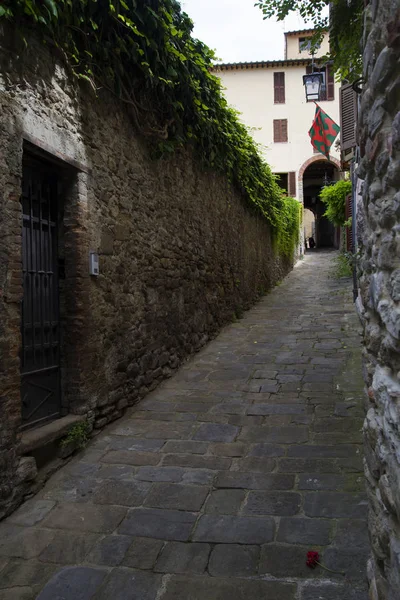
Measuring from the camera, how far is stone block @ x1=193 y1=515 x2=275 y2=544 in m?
2.71

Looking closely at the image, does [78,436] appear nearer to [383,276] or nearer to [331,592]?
[331,592]

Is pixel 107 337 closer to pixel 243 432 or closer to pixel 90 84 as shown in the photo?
pixel 243 432

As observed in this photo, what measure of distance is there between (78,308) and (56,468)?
123cm

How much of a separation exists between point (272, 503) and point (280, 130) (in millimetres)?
23224

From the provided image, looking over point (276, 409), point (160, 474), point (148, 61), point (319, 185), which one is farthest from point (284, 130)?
point (160, 474)

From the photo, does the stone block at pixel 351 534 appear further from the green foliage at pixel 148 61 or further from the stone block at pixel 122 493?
the green foliage at pixel 148 61

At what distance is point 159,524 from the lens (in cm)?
289

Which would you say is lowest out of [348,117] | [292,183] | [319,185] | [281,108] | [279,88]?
[348,117]

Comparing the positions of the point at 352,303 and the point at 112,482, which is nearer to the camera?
the point at 112,482

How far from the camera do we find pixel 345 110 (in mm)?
9945

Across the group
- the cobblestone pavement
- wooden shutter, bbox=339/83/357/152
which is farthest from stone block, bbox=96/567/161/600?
wooden shutter, bbox=339/83/357/152

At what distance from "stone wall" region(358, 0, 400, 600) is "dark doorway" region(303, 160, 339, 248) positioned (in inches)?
952

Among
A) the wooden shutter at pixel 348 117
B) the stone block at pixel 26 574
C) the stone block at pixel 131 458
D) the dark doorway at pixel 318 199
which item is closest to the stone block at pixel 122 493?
the stone block at pixel 131 458

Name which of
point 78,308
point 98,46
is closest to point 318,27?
point 98,46
